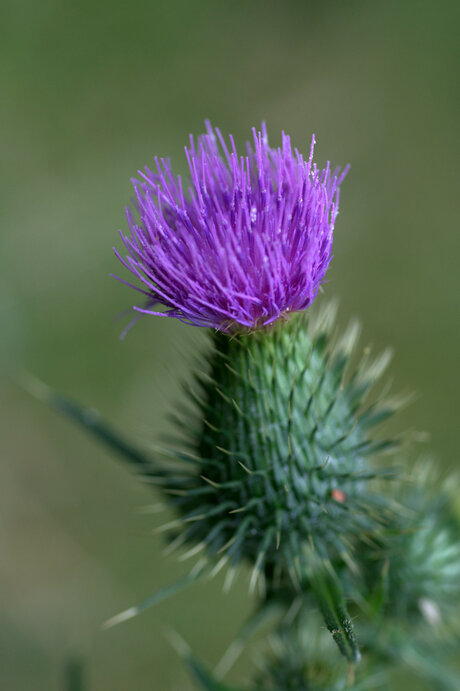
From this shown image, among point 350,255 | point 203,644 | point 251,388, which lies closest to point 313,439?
point 251,388

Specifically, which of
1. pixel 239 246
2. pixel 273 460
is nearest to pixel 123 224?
pixel 239 246

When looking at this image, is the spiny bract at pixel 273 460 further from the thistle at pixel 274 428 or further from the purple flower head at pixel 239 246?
the purple flower head at pixel 239 246

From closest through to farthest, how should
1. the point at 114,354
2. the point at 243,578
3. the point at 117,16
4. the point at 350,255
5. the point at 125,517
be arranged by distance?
the point at 243,578
the point at 125,517
the point at 114,354
the point at 350,255
the point at 117,16

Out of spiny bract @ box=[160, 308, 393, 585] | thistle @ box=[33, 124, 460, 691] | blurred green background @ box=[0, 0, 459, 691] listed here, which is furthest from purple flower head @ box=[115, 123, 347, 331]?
blurred green background @ box=[0, 0, 459, 691]

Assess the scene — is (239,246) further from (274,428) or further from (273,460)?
(273,460)

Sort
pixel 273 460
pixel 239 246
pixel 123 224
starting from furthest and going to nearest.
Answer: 1. pixel 123 224
2. pixel 273 460
3. pixel 239 246

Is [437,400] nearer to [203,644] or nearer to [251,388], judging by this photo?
[203,644]

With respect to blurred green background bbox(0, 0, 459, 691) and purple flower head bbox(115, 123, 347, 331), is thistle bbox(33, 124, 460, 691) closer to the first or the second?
purple flower head bbox(115, 123, 347, 331)

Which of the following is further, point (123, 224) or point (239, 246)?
point (123, 224)
